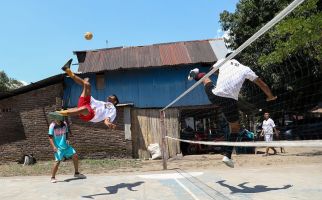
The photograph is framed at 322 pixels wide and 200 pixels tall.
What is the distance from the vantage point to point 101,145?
1906cm

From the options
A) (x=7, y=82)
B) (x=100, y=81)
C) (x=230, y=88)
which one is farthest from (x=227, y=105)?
(x=7, y=82)

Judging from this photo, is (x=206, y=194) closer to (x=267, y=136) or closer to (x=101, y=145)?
(x=267, y=136)

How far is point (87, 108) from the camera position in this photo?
309 inches

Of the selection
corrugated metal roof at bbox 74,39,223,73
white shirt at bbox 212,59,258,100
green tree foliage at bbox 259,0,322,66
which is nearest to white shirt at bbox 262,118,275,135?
green tree foliage at bbox 259,0,322,66

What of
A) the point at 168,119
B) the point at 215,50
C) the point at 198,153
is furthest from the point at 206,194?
the point at 215,50

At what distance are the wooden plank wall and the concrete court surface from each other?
29.9 feet

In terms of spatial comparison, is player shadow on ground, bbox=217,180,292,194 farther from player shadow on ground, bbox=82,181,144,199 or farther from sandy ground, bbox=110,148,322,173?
sandy ground, bbox=110,148,322,173

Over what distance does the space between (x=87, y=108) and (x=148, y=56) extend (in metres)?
14.7

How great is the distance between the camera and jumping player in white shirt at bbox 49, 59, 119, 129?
7.77 metres

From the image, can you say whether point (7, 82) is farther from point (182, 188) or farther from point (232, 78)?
point (232, 78)

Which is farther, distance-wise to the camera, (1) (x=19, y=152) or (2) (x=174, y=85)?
(2) (x=174, y=85)

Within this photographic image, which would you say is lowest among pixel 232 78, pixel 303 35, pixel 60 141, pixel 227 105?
pixel 60 141

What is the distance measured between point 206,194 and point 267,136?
9739 millimetres

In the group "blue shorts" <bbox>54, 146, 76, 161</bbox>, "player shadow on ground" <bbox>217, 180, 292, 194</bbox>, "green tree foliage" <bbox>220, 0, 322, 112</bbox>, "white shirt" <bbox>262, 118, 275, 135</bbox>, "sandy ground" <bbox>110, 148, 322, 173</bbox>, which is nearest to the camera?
"player shadow on ground" <bbox>217, 180, 292, 194</bbox>
